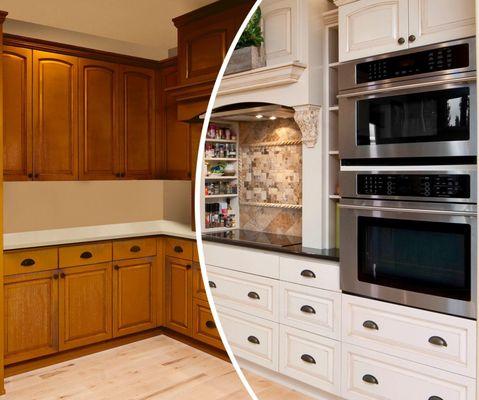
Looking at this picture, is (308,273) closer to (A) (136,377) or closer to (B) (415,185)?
(B) (415,185)

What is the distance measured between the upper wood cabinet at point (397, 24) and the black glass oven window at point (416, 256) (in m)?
0.12

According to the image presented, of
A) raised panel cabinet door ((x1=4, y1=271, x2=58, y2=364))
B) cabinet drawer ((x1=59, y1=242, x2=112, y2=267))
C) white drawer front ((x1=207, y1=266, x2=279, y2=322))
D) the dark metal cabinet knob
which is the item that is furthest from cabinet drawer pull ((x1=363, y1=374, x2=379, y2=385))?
raised panel cabinet door ((x1=4, y1=271, x2=58, y2=364))

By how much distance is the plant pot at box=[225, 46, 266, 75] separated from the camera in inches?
18.9

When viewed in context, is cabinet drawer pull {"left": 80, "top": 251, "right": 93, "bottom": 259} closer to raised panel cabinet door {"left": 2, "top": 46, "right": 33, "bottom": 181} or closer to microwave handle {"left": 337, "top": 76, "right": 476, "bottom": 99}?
raised panel cabinet door {"left": 2, "top": 46, "right": 33, "bottom": 181}

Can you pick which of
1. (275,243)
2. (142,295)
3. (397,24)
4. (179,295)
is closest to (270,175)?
(275,243)

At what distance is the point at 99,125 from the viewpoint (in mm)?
642

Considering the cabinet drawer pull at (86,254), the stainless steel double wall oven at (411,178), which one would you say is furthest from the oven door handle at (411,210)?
the cabinet drawer pull at (86,254)

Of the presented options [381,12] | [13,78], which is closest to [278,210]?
[381,12]

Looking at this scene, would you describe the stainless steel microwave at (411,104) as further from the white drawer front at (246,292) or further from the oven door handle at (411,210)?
the white drawer front at (246,292)

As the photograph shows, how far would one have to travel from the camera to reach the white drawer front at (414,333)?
315mm

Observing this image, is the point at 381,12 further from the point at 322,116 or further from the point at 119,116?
the point at 119,116

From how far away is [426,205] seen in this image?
0.31 metres

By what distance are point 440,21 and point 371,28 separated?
1.9 inches

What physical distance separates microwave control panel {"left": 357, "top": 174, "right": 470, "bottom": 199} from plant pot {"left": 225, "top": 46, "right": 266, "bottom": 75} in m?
0.18
